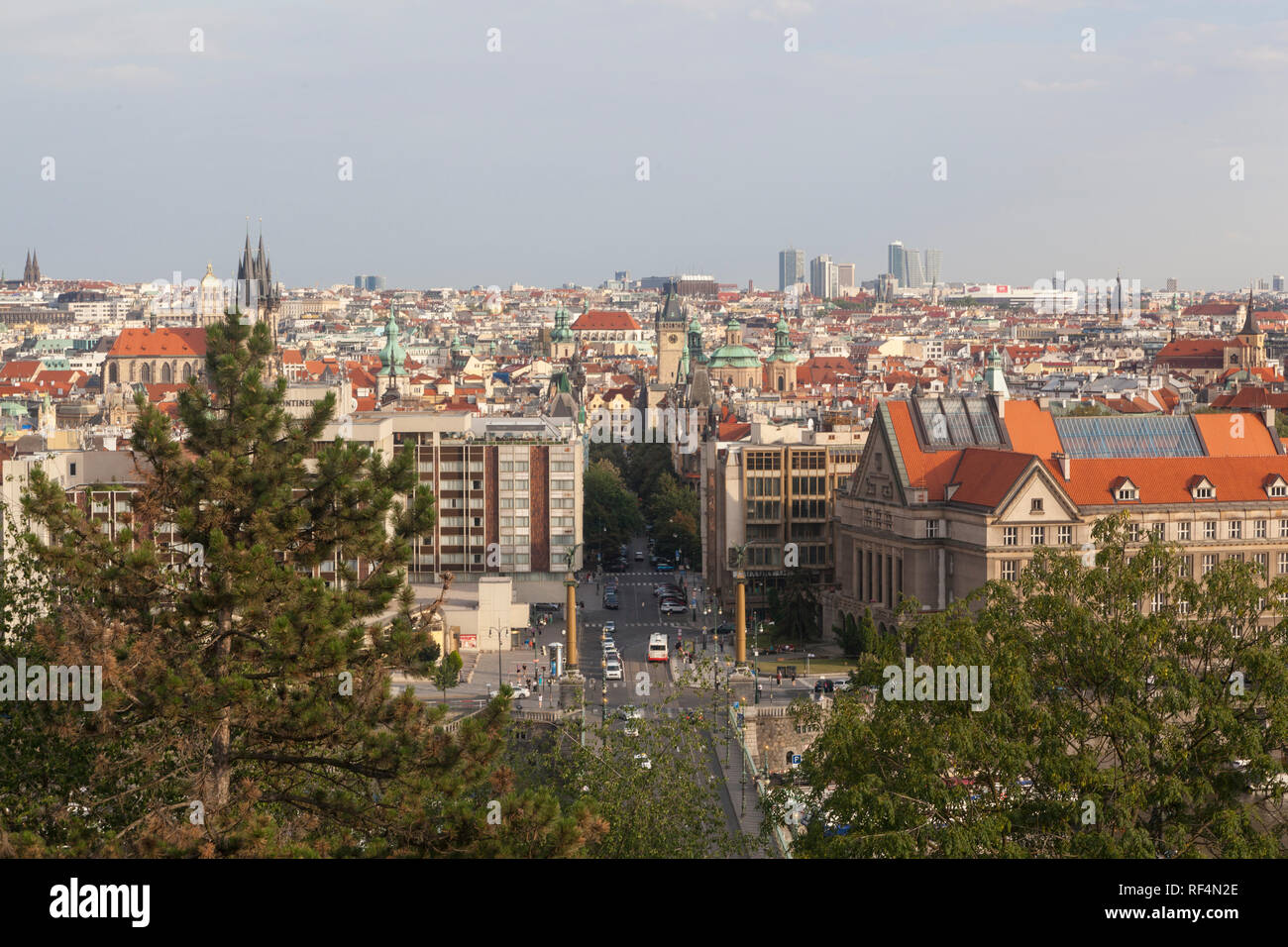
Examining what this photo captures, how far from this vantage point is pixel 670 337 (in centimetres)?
17388

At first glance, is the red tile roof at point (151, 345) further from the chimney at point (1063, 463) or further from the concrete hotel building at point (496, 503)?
the chimney at point (1063, 463)

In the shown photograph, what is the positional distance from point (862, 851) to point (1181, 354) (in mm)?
145526

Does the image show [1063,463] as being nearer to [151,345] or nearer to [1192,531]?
[1192,531]

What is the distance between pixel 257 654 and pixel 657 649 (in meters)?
39.5

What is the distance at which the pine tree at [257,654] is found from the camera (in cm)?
1755

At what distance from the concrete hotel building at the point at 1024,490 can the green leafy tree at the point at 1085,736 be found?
31018mm

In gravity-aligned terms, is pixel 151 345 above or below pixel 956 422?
above

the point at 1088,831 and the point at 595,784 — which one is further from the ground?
the point at 1088,831

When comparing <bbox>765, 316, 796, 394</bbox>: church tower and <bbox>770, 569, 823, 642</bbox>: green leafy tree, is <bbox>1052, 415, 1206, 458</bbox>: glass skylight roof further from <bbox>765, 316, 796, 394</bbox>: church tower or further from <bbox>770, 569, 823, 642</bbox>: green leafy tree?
<bbox>765, 316, 796, 394</bbox>: church tower

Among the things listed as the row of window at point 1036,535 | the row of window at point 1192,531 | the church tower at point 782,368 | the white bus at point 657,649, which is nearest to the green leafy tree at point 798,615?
the white bus at point 657,649

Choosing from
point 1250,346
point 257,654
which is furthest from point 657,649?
point 1250,346
